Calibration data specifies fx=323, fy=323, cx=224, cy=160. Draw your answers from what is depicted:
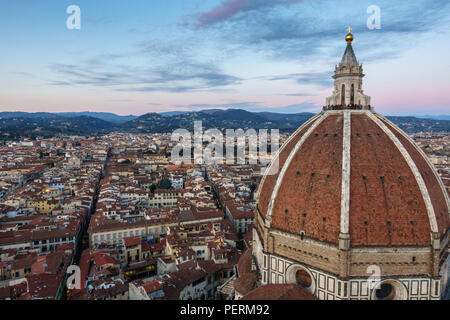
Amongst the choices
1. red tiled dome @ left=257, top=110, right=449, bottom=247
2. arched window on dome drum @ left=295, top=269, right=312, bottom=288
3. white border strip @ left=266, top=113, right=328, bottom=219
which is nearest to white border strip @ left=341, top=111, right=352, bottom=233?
red tiled dome @ left=257, top=110, right=449, bottom=247

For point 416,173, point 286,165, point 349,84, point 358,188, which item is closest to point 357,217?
point 358,188

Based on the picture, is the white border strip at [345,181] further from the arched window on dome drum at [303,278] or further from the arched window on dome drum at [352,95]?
the arched window on dome drum at [303,278]

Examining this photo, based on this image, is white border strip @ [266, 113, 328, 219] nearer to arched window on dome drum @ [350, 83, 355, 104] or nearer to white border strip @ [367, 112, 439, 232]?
arched window on dome drum @ [350, 83, 355, 104]

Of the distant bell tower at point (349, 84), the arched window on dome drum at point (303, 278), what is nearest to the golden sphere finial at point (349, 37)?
the distant bell tower at point (349, 84)
